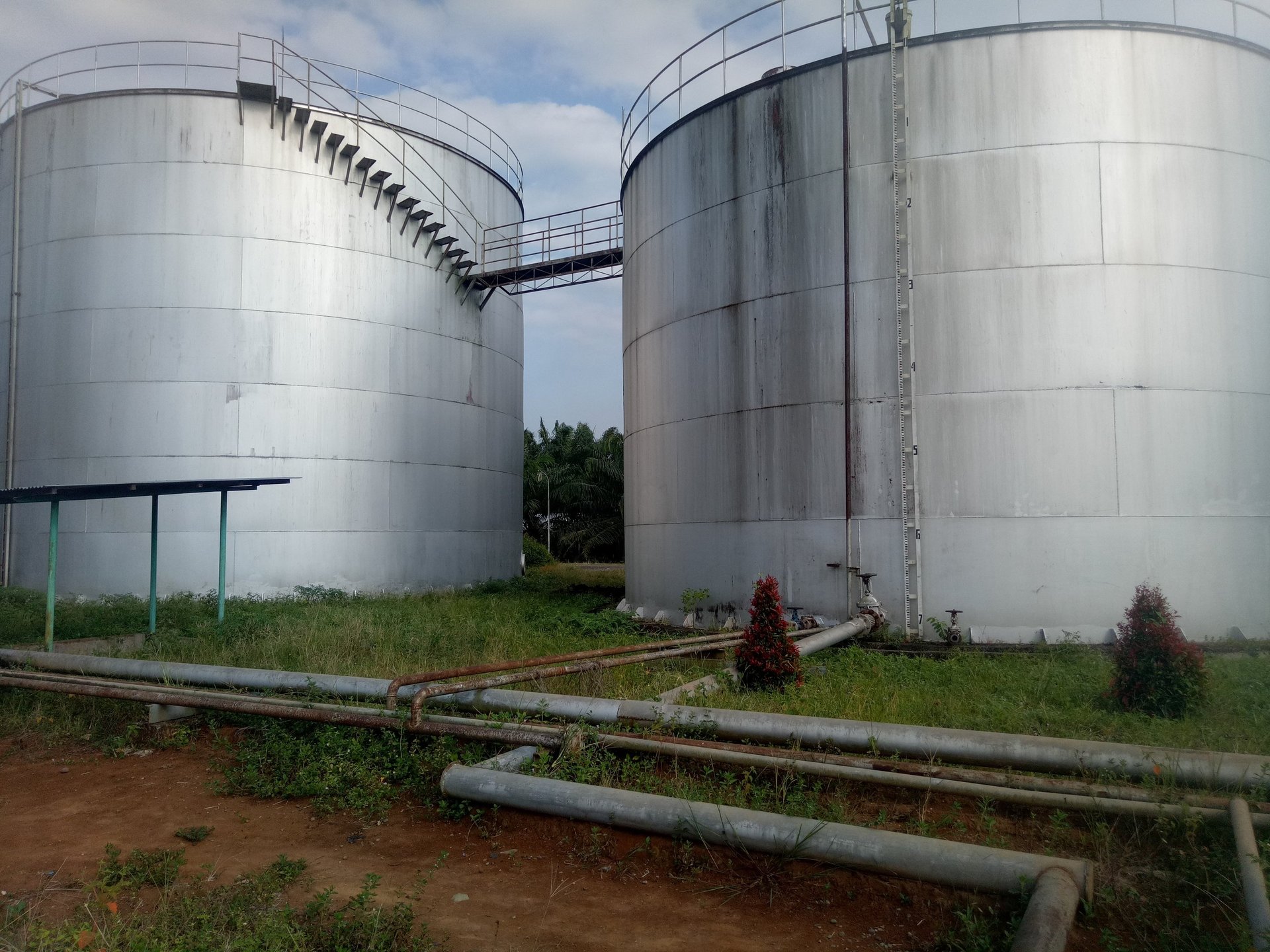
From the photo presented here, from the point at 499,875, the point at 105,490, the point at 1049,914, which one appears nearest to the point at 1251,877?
the point at 1049,914

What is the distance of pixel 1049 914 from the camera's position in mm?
3797

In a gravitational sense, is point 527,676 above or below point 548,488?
below

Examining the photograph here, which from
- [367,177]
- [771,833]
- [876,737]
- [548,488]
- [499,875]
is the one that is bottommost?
[499,875]

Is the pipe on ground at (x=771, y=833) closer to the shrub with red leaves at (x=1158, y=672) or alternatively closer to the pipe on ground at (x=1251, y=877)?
the pipe on ground at (x=1251, y=877)

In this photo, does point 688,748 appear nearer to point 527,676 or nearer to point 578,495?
point 527,676

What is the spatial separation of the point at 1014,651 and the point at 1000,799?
21.2 ft

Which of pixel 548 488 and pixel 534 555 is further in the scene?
pixel 548 488

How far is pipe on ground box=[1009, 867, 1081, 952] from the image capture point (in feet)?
11.8

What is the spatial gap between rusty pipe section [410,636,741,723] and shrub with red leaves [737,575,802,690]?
29.4 inches

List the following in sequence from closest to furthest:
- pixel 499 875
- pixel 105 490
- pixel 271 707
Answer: pixel 499 875, pixel 271 707, pixel 105 490

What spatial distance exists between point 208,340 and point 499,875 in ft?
55.5

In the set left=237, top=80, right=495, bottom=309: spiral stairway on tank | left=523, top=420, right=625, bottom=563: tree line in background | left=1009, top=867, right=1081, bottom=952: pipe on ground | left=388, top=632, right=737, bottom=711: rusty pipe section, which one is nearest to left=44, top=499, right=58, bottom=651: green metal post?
left=388, top=632, right=737, bottom=711: rusty pipe section

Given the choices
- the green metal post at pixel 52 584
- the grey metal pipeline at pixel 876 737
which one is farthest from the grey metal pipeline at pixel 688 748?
the green metal post at pixel 52 584

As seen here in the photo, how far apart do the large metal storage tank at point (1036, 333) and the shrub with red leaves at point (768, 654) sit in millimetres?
3868
